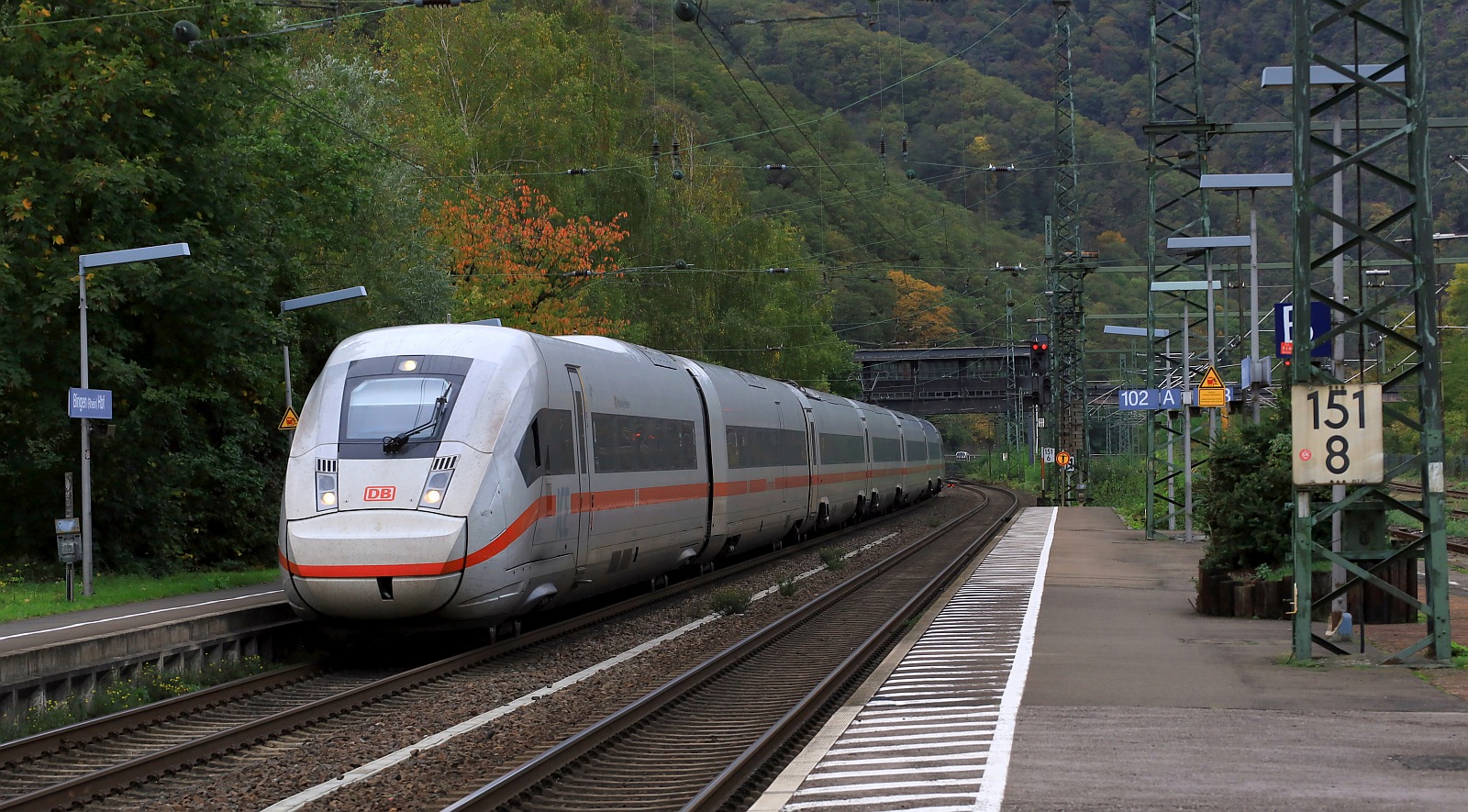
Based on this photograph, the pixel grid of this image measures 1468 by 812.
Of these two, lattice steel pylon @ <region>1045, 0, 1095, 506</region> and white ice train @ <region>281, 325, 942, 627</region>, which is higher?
lattice steel pylon @ <region>1045, 0, 1095, 506</region>

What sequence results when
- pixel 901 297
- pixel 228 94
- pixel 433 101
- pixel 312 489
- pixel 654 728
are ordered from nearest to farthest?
1. pixel 654 728
2. pixel 312 489
3. pixel 228 94
4. pixel 433 101
5. pixel 901 297

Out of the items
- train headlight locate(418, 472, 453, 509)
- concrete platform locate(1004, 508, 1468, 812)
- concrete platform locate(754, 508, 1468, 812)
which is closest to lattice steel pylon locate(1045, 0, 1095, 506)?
concrete platform locate(1004, 508, 1468, 812)

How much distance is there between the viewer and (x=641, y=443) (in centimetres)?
1939

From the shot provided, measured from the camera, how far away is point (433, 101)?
4912 cm

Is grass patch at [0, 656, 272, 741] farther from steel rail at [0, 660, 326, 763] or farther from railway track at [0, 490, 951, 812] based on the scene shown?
railway track at [0, 490, 951, 812]

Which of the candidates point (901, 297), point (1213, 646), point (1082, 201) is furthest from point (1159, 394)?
point (901, 297)

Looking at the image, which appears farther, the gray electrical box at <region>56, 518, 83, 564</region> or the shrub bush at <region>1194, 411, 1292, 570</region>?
the gray electrical box at <region>56, 518, 83, 564</region>

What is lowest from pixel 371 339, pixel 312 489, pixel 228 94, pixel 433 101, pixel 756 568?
pixel 756 568

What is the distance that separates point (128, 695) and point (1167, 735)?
873 cm

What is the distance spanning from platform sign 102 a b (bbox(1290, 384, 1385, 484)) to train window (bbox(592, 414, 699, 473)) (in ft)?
25.8

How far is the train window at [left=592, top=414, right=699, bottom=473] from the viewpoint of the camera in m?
17.8

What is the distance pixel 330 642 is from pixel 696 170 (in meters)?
49.2

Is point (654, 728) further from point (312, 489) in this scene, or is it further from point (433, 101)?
point (433, 101)

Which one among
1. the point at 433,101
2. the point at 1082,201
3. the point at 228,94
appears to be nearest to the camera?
the point at 228,94
